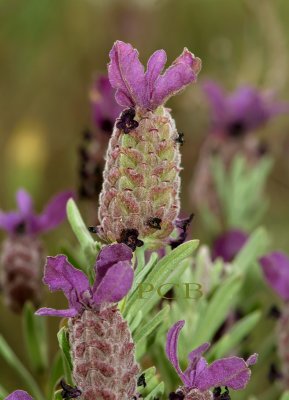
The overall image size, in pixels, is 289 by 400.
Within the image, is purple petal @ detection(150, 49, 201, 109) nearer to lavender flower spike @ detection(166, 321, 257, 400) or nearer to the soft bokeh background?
lavender flower spike @ detection(166, 321, 257, 400)

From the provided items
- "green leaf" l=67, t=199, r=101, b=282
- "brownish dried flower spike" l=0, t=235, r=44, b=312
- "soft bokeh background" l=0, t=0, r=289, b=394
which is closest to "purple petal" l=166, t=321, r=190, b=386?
"green leaf" l=67, t=199, r=101, b=282

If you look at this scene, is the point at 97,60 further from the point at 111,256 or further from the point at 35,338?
the point at 111,256

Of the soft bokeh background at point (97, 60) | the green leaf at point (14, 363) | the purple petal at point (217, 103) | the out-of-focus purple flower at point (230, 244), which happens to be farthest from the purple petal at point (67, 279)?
the soft bokeh background at point (97, 60)

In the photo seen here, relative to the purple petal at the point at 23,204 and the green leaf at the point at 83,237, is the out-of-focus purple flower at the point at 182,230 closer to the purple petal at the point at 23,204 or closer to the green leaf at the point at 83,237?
the green leaf at the point at 83,237

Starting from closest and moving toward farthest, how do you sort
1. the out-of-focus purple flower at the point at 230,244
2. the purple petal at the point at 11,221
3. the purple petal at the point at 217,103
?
the purple petal at the point at 11,221, the out-of-focus purple flower at the point at 230,244, the purple petal at the point at 217,103

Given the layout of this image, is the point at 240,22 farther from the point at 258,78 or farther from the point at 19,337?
the point at 19,337

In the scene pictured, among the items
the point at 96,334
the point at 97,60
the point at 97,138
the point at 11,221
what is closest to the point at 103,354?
the point at 96,334
